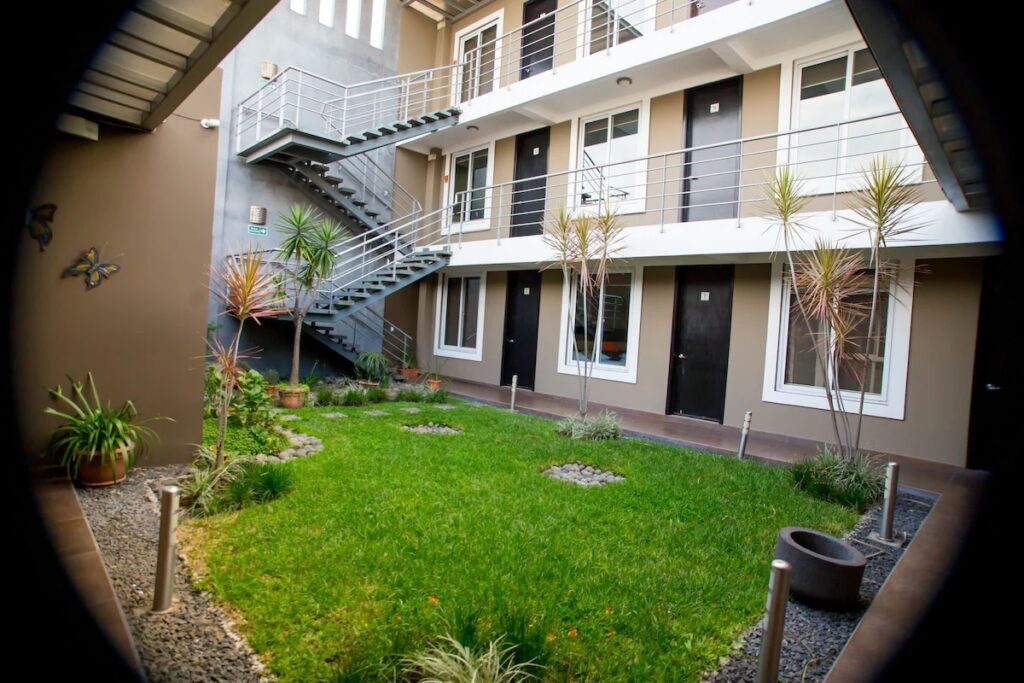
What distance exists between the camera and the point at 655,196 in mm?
9867

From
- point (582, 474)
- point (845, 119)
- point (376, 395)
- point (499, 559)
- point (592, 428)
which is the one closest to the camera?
point (499, 559)

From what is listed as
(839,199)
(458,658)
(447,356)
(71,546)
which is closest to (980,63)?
(458,658)

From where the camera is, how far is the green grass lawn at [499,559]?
8.93ft

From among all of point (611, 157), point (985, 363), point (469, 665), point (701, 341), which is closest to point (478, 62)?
point (611, 157)

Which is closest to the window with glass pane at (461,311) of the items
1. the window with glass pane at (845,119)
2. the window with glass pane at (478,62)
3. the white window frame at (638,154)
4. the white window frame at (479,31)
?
the white window frame at (638,154)

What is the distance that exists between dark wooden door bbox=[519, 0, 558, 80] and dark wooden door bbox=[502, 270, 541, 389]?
483 centimetres

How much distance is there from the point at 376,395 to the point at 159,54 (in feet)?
23.4

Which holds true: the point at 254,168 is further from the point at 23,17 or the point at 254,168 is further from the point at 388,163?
the point at 23,17

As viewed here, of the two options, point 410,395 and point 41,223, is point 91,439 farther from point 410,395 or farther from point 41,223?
point 410,395

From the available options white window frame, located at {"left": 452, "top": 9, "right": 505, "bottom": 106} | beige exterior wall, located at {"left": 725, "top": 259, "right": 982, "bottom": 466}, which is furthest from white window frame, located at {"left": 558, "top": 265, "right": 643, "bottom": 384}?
white window frame, located at {"left": 452, "top": 9, "right": 505, "bottom": 106}

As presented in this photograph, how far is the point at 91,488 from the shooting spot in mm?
4738

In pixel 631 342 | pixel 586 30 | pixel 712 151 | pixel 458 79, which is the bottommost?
pixel 631 342

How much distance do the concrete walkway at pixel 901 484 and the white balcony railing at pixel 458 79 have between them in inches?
274

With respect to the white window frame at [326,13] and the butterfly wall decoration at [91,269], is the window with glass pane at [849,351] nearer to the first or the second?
the butterfly wall decoration at [91,269]
